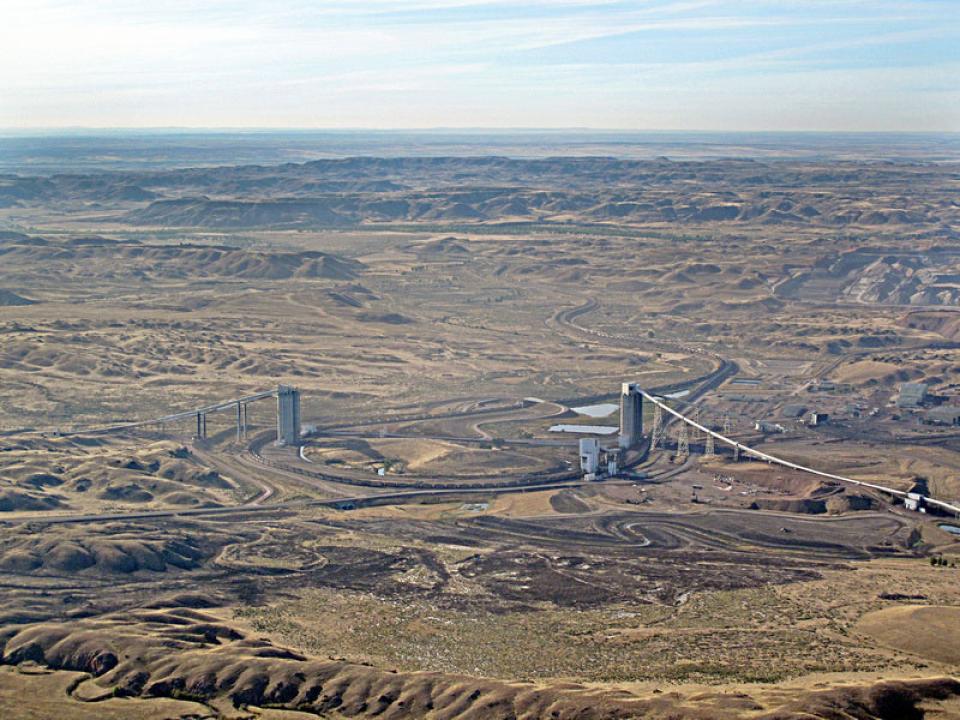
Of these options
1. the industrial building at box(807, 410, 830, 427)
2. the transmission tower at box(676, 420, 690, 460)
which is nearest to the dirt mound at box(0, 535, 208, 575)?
the transmission tower at box(676, 420, 690, 460)

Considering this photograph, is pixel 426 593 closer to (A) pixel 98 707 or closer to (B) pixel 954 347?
(A) pixel 98 707

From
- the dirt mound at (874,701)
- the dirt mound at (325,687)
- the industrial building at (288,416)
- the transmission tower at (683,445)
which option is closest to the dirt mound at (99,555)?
the dirt mound at (325,687)

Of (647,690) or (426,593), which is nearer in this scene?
(647,690)

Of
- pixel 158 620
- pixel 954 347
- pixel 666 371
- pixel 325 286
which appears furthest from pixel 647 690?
pixel 325 286

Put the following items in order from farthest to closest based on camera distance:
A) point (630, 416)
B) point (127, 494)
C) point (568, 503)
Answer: point (630, 416)
point (568, 503)
point (127, 494)

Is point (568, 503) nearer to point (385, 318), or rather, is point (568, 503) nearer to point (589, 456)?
point (589, 456)

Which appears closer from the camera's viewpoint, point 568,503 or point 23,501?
point 23,501

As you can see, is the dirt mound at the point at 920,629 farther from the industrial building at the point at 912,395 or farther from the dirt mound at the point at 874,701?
the industrial building at the point at 912,395

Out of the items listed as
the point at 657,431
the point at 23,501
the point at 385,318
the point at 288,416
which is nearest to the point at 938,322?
the point at 385,318
